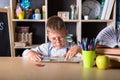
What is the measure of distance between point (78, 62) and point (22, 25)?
1.90m

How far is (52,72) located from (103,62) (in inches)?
10.9

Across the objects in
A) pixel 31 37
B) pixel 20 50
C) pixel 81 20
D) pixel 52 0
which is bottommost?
pixel 20 50

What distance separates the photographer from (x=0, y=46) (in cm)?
239

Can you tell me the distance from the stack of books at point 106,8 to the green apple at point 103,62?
1742 millimetres

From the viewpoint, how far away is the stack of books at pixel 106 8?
111 inches

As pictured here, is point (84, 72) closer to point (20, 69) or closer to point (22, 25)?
point (20, 69)

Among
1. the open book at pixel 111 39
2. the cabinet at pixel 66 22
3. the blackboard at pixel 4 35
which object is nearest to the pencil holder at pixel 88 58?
the open book at pixel 111 39

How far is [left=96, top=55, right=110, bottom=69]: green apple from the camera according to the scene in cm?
118

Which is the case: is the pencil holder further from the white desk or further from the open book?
the open book

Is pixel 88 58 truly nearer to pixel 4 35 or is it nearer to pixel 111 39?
pixel 111 39

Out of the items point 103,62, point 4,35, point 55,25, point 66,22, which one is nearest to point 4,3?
point 4,35

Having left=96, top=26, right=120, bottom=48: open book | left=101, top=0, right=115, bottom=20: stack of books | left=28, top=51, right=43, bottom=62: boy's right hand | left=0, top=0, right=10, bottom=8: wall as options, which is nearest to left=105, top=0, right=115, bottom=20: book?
left=101, top=0, right=115, bottom=20: stack of books

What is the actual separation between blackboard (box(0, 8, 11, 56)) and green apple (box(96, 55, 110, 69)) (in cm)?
144

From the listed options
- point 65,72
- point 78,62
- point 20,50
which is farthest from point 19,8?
point 65,72
